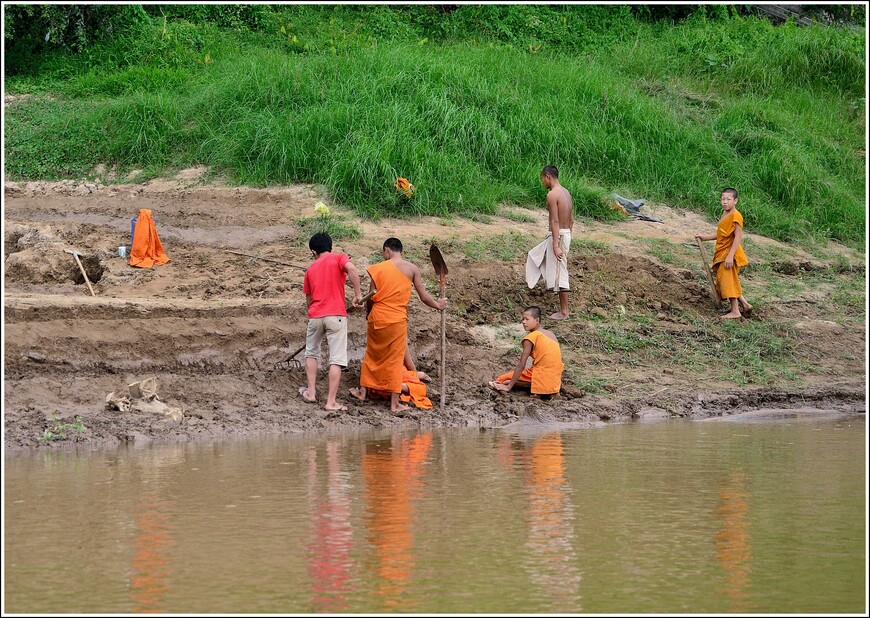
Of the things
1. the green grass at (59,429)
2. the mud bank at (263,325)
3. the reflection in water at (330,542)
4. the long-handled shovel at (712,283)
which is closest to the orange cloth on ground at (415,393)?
the mud bank at (263,325)

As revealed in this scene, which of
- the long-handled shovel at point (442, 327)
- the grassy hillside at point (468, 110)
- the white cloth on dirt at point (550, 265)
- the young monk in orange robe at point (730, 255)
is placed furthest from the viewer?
the grassy hillside at point (468, 110)

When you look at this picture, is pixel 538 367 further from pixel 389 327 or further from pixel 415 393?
pixel 389 327

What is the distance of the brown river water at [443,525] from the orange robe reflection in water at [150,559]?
0.02 metres

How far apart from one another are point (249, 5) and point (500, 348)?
9.77m

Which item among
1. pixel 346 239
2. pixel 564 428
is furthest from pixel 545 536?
pixel 346 239

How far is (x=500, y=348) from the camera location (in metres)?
11.0

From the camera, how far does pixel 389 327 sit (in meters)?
9.61

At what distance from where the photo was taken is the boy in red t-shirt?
955 centimetres

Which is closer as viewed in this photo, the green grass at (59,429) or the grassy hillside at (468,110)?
the green grass at (59,429)

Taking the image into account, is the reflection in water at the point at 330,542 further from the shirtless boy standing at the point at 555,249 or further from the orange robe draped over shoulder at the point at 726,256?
the orange robe draped over shoulder at the point at 726,256

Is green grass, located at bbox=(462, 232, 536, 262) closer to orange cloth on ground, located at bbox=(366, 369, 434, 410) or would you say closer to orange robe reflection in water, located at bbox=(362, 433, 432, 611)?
orange cloth on ground, located at bbox=(366, 369, 434, 410)

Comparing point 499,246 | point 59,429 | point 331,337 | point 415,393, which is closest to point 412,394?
point 415,393

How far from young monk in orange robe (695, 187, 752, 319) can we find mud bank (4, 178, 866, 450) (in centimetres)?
36

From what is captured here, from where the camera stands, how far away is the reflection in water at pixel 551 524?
516cm
